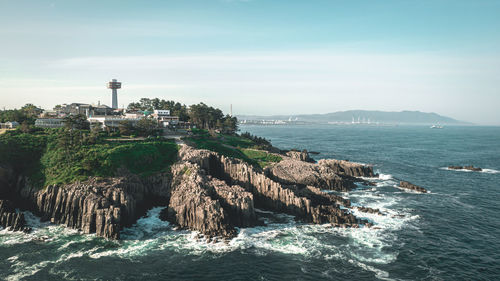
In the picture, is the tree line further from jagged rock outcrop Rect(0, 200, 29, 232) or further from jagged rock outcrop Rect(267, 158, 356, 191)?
jagged rock outcrop Rect(0, 200, 29, 232)

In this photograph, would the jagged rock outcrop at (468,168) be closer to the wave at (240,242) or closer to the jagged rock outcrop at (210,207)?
the wave at (240,242)

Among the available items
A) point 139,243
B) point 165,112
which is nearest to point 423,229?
point 139,243

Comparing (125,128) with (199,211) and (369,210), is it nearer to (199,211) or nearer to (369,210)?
(199,211)

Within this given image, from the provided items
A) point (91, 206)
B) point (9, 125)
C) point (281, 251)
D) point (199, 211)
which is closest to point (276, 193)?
point (281, 251)

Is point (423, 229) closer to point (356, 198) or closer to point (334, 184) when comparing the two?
point (356, 198)

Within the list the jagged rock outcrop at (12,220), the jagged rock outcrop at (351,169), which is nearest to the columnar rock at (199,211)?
the jagged rock outcrop at (12,220)

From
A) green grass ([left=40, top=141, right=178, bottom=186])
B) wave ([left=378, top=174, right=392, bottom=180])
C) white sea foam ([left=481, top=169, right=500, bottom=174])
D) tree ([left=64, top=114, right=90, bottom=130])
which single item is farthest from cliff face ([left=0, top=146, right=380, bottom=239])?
white sea foam ([left=481, top=169, right=500, bottom=174])
